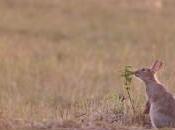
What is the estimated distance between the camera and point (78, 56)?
17031mm

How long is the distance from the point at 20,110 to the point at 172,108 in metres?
2.15

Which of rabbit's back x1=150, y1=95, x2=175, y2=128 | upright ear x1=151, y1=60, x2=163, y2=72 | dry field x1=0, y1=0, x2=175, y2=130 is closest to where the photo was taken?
rabbit's back x1=150, y1=95, x2=175, y2=128

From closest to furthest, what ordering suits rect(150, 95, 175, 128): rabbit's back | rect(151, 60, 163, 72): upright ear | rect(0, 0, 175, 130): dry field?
rect(150, 95, 175, 128): rabbit's back
rect(151, 60, 163, 72): upright ear
rect(0, 0, 175, 130): dry field

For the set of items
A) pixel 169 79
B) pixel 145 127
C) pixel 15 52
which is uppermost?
pixel 15 52

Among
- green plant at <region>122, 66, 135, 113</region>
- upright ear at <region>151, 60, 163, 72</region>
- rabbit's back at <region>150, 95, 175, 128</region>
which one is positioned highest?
upright ear at <region>151, 60, 163, 72</region>

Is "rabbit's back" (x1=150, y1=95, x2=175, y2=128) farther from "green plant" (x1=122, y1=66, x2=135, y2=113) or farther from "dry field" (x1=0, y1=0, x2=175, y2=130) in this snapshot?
"green plant" (x1=122, y1=66, x2=135, y2=113)

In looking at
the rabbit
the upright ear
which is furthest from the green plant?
the upright ear

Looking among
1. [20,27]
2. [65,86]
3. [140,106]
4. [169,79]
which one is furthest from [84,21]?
[140,106]

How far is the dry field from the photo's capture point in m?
10.3

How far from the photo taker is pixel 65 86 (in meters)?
15.1

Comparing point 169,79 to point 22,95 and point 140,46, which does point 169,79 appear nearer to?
point 22,95

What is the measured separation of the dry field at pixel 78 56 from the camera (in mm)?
10305

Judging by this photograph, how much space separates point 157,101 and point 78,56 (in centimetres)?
727

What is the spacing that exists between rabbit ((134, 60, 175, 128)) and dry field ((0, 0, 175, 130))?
308 mm
